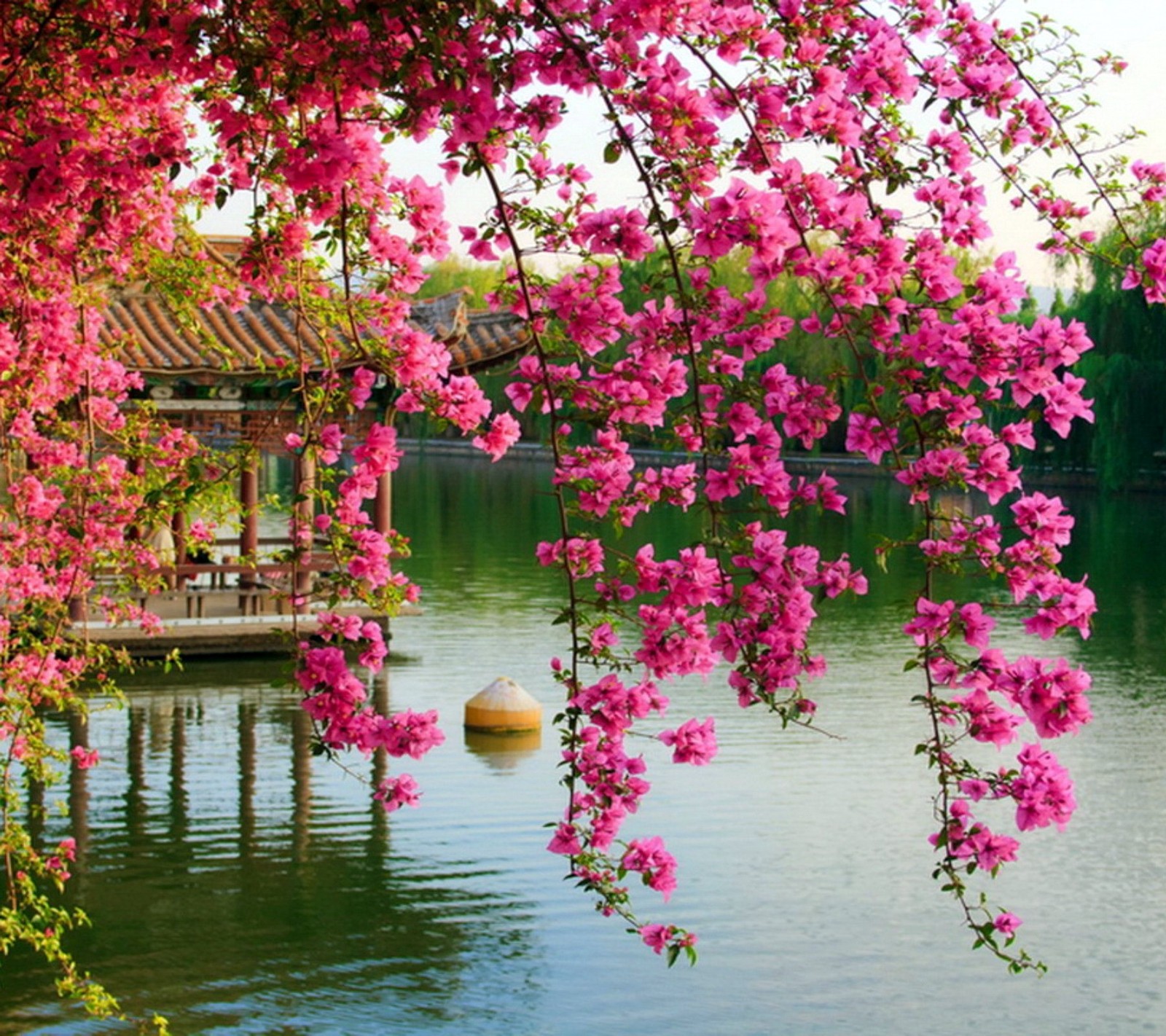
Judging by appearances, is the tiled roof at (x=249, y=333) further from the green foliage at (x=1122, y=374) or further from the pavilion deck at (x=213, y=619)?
the green foliage at (x=1122, y=374)

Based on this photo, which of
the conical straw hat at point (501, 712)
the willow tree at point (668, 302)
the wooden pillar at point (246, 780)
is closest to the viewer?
the willow tree at point (668, 302)

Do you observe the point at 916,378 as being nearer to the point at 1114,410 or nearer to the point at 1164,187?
the point at 1164,187

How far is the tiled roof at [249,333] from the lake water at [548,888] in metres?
2.36

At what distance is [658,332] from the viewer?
280 centimetres

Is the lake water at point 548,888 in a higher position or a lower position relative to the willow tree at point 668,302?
lower

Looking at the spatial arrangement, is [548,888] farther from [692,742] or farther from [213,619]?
[213,619]

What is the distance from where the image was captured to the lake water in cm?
632

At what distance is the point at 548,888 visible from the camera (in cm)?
764

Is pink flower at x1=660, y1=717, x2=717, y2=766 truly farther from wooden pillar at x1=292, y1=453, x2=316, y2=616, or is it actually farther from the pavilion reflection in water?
the pavilion reflection in water

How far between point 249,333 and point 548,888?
24.3 ft

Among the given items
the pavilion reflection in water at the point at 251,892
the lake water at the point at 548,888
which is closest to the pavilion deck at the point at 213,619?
the lake water at the point at 548,888

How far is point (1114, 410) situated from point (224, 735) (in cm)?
2292

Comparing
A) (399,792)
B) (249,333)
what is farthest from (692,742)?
(249,333)

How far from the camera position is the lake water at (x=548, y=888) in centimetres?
632
